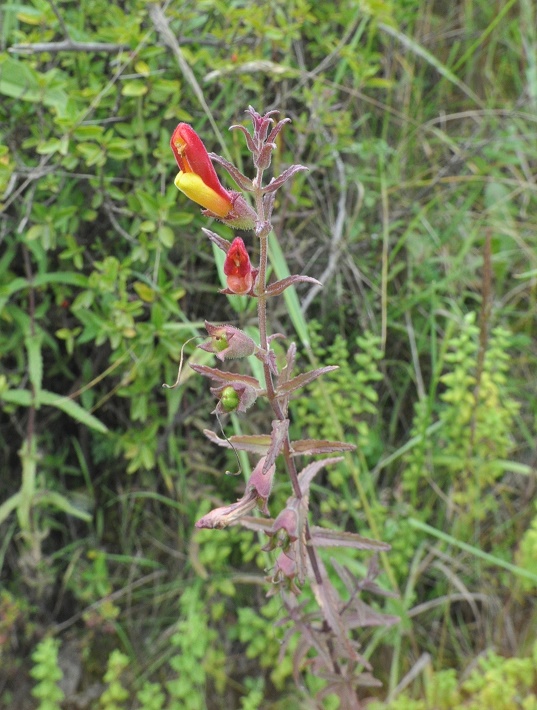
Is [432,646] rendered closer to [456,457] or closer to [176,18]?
[456,457]

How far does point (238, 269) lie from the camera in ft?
2.84

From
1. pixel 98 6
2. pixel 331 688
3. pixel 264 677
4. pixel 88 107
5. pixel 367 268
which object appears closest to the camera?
pixel 331 688

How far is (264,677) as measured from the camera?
6.31ft

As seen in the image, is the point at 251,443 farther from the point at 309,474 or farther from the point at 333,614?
the point at 333,614

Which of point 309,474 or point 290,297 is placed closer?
point 309,474

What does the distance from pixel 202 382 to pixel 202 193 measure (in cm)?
100

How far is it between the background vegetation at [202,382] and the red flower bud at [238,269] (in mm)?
670

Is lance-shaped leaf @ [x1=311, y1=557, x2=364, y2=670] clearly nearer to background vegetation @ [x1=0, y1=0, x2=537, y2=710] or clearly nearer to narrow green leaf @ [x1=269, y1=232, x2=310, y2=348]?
background vegetation @ [x1=0, y1=0, x2=537, y2=710]

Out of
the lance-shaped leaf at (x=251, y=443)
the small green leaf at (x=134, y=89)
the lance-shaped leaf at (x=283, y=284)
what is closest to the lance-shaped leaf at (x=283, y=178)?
the lance-shaped leaf at (x=283, y=284)

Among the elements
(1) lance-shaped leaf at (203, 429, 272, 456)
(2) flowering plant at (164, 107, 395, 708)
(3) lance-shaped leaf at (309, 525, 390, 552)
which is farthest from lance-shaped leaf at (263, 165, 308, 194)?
(3) lance-shaped leaf at (309, 525, 390, 552)

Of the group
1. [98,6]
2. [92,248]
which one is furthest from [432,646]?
[98,6]

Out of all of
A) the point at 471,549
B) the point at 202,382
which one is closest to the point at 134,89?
the point at 202,382

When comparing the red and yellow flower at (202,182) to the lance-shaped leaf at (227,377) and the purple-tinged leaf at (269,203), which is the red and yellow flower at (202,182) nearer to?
the purple-tinged leaf at (269,203)

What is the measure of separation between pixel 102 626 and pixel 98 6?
1744 mm
